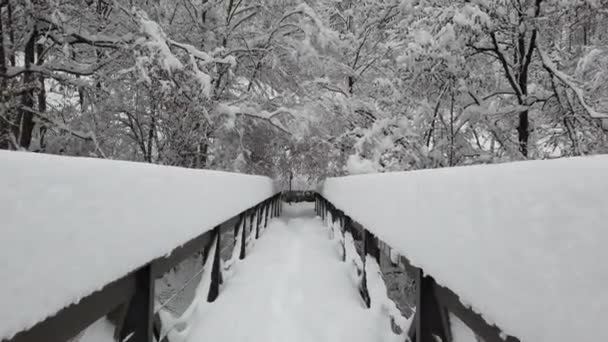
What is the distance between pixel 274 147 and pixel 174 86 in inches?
252

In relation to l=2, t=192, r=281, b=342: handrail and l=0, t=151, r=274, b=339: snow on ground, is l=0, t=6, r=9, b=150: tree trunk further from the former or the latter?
l=0, t=151, r=274, b=339: snow on ground

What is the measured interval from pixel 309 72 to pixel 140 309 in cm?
996

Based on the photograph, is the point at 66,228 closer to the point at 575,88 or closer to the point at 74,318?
the point at 74,318

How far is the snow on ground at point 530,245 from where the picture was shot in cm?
49

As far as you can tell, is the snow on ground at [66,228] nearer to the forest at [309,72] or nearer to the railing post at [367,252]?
the railing post at [367,252]

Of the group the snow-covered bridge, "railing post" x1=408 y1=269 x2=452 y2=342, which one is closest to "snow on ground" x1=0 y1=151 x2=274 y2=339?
the snow-covered bridge

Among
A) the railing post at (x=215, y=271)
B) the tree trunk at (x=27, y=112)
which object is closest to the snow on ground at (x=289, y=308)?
the railing post at (x=215, y=271)

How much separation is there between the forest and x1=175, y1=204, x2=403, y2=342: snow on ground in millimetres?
3252

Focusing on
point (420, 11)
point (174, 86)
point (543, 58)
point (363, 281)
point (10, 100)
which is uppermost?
point (420, 11)

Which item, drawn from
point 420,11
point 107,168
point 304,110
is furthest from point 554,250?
point 304,110

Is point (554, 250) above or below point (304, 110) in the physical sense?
below

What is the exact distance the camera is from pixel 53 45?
6.21 m

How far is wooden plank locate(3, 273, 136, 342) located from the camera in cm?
69

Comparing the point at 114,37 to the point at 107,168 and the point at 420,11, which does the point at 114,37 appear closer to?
the point at 420,11
